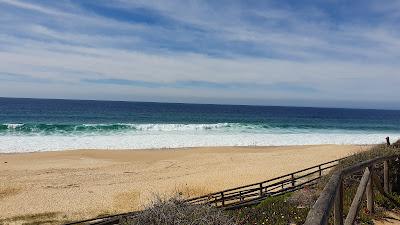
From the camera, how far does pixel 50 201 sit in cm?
1920

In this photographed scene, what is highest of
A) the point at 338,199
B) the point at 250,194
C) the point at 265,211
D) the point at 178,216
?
the point at 338,199

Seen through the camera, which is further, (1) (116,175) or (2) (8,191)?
(1) (116,175)

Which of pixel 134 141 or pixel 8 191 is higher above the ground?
pixel 134 141

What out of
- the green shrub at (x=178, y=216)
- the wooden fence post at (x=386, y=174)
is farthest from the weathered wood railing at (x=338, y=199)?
the green shrub at (x=178, y=216)

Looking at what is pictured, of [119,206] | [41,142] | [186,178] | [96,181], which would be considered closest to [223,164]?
[186,178]

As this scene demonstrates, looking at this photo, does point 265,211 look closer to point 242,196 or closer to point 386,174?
point 386,174

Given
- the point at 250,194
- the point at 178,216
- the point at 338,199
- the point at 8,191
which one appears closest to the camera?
the point at 338,199

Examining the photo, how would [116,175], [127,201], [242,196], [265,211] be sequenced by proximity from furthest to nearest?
[116,175] → [127,201] → [242,196] → [265,211]

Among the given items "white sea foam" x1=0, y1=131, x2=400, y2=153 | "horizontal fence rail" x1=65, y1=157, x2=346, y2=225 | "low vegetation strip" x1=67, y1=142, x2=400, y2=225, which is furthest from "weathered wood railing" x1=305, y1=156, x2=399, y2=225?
"white sea foam" x1=0, y1=131, x2=400, y2=153

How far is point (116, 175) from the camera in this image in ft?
84.1

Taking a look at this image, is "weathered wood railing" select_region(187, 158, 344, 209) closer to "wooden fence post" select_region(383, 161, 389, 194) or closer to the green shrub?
the green shrub

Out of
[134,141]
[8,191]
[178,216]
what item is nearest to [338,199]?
[178,216]

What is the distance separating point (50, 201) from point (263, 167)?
548 inches

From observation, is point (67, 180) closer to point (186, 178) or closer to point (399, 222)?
point (186, 178)
